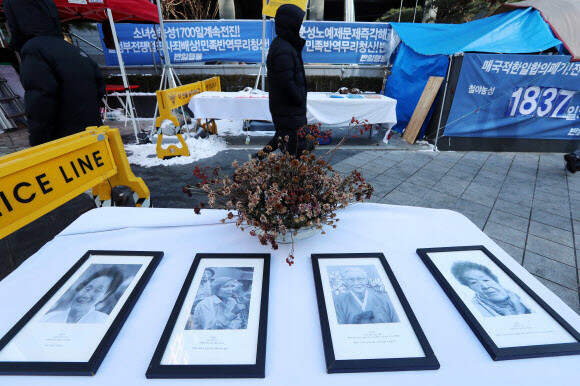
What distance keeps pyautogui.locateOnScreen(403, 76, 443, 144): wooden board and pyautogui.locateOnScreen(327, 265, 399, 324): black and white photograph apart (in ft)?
19.1

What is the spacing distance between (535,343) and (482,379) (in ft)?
0.72

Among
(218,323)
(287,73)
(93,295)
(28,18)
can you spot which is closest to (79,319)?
(93,295)

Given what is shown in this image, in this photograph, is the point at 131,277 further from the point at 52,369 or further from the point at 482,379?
the point at 482,379

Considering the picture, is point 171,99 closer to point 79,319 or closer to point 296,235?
point 296,235

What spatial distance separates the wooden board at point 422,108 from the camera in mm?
5703

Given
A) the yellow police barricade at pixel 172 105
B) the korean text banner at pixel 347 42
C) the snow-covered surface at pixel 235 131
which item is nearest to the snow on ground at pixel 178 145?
the yellow police barricade at pixel 172 105

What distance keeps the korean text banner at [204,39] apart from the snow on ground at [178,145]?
3212 millimetres

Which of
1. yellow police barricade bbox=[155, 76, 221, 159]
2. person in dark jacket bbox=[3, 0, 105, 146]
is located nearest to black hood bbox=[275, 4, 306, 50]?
person in dark jacket bbox=[3, 0, 105, 146]

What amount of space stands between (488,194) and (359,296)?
4.00 meters

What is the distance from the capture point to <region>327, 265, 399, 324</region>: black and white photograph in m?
0.86

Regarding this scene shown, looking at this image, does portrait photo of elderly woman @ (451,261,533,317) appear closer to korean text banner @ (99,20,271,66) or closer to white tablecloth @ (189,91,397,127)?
white tablecloth @ (189,91,397,127)

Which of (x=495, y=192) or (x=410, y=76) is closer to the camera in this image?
(x=495, y=192)

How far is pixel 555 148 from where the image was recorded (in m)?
5.83

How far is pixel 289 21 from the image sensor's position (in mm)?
3033
